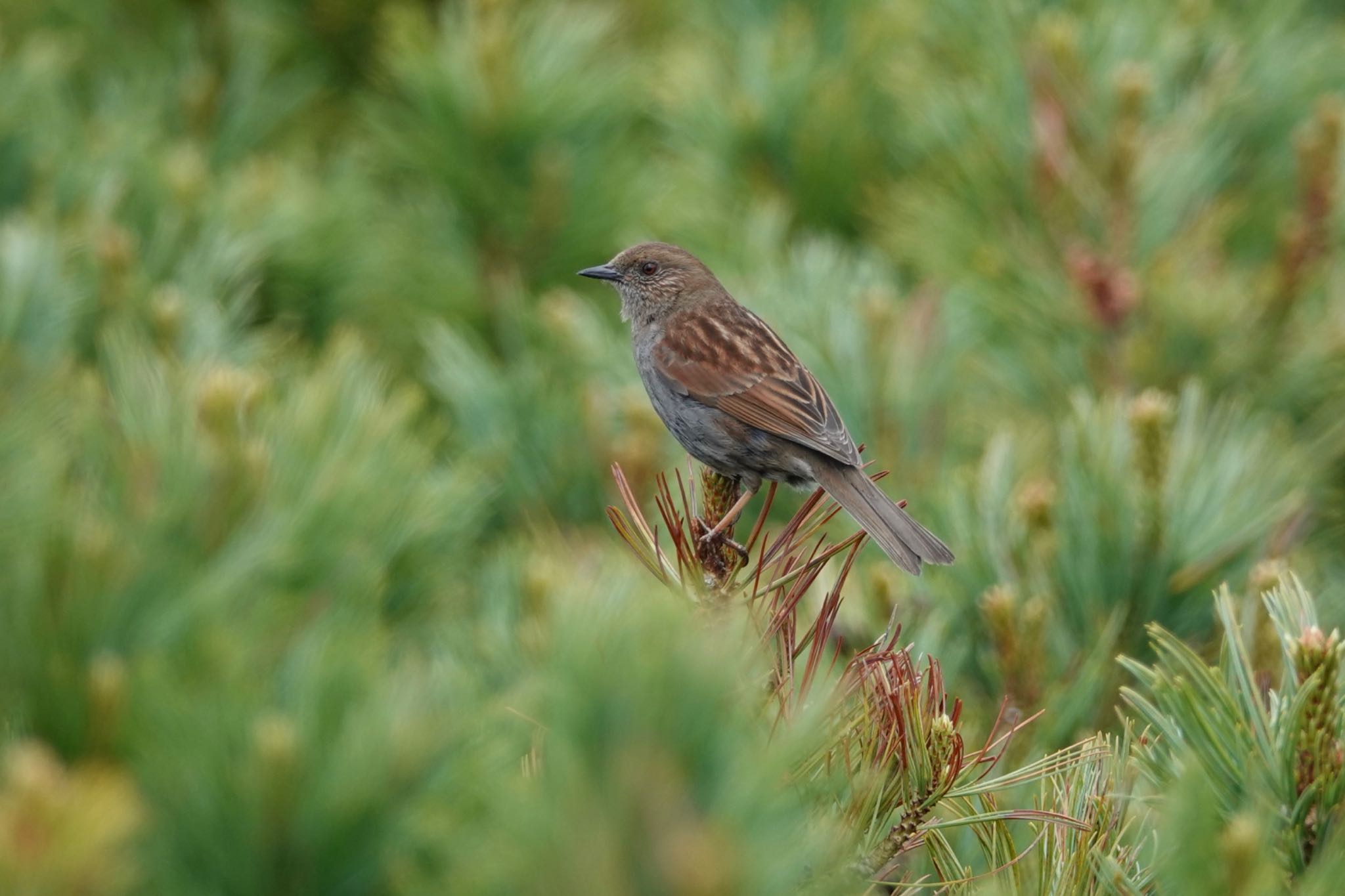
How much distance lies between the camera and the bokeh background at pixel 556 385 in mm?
1347

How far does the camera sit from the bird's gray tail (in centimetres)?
240

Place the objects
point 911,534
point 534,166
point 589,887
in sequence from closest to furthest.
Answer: point 589,887 < point 911,534 < point 534,166

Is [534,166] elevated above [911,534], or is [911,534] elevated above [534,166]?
[534,166]

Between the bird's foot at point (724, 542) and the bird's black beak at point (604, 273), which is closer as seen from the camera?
the bird's foot at point (724, 542)

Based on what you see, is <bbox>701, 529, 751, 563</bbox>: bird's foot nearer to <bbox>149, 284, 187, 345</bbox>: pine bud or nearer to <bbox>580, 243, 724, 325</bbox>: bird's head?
<bbox>149, 284, 187, 345</bbox>: pine bud

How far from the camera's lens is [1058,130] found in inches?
124

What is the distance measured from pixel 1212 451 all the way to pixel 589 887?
6.05 feet

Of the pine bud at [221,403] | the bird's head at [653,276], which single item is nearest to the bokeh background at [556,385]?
the pine bud at [221,403]

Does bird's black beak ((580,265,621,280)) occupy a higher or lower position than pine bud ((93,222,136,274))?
lower

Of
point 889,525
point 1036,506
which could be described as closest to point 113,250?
point 889,525

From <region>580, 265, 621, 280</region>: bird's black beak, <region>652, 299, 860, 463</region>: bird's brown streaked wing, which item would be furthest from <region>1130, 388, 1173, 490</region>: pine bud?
<region>580, 265, 621, 280</region>: bird's black beak

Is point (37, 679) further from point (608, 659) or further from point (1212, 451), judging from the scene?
point (1212, 451)

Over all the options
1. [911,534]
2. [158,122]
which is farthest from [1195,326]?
[158,122]

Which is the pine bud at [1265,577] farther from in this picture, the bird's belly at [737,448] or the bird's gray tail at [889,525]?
the bird's belly at [737,448]
